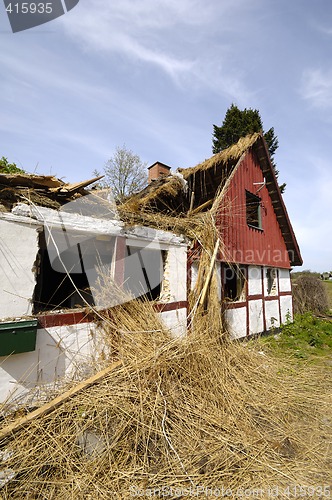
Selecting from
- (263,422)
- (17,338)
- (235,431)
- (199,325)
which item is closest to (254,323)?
(199,325)

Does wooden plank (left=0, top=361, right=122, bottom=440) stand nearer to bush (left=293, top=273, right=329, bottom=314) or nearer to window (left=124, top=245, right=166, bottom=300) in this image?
window (left=124, top=245, right=166, bottom=300)

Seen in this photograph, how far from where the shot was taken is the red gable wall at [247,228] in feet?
24.6

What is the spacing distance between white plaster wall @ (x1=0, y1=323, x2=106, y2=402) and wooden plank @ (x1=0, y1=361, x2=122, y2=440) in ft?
1.03

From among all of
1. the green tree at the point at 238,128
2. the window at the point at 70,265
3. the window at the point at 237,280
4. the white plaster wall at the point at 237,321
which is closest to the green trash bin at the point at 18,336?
the window at the point at 70,265

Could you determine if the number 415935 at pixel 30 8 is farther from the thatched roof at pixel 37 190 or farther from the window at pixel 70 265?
the window at pixel 70 265

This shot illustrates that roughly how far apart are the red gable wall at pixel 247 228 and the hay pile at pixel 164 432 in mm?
3578

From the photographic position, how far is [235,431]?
331 cm

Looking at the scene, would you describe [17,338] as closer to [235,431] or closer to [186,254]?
[235,431]

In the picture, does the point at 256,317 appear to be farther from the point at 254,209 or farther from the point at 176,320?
the point at 176,320

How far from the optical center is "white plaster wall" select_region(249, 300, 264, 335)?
8188 millimetres

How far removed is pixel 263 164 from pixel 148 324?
27.3 feet

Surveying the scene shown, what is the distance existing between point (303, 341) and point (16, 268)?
8.74 m

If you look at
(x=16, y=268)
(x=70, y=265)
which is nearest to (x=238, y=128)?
(x=70, y=265)

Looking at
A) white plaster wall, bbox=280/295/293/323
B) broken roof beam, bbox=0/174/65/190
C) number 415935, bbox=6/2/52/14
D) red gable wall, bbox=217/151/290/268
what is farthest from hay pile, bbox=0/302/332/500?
white plaster wall, bbox=280/295/293/323
